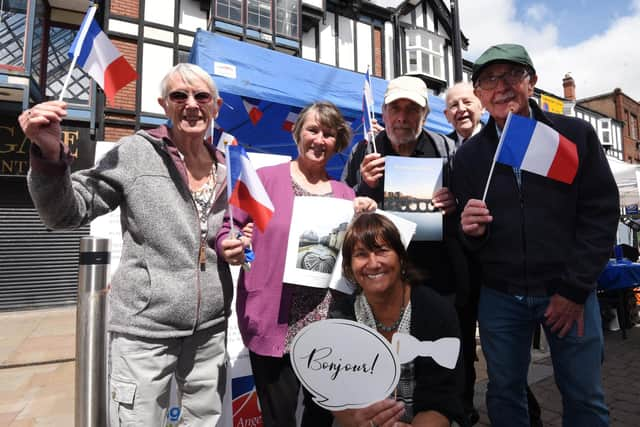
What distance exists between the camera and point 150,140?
1547mm

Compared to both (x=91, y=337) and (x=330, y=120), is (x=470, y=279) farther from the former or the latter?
(x=91, y=337)

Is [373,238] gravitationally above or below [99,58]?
below

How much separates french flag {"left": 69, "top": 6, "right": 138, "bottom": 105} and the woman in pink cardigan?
820 millimetres

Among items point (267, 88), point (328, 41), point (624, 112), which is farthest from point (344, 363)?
point (624, 112)

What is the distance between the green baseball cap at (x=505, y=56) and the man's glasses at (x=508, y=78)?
34mm

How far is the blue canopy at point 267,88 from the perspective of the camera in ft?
11.1

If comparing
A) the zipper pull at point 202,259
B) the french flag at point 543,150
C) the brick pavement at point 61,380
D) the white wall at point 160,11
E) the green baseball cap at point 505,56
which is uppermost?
the white wall at point 160,11

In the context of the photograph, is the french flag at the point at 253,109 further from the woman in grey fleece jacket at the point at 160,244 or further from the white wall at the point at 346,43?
the white wall at the point at 346,43

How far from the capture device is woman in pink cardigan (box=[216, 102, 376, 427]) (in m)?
1.48

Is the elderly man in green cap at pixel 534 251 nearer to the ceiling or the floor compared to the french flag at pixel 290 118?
nearer to the floor

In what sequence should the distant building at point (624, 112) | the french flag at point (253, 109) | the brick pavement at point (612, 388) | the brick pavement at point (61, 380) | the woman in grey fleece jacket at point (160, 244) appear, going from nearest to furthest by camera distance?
the woman in grey fleece jacket at point (160, 244)
the brick pavement at point (612, 388)
the brick pavement at point (61, 380)
the french flag at point (253, 109)
the distant building at point (624, 112)

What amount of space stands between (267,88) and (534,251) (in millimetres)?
2767

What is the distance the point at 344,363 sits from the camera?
4.06 ft

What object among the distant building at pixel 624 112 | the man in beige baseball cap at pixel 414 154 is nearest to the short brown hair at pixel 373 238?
the man in beige baseball cap at pixel 414 154
